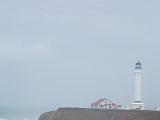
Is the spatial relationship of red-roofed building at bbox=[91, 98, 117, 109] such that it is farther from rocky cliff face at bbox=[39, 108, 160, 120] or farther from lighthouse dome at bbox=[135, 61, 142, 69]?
lighthouse dome at bbox=[135, 61, 142, 69]

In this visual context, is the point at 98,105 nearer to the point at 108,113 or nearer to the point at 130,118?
the point at 108,113

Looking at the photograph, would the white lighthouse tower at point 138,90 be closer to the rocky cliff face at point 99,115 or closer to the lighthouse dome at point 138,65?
the lighthouse dome at point 138,65

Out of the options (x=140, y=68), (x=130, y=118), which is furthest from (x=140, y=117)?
(x=140, y=68)

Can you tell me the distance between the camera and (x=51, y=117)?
67.6m

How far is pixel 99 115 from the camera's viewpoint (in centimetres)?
5775

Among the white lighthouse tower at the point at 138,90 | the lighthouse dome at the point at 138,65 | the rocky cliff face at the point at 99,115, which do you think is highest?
the lighthouse dome at the point at 138,65

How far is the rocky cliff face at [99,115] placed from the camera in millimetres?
50059

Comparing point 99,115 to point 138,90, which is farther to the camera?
point 138,90

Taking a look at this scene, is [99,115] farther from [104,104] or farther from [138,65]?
[138,65]

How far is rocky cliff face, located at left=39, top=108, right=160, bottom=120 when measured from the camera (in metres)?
50.1

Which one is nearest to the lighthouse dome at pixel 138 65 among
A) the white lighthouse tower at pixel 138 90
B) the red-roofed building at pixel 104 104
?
the white lighthouse tower at pixel 138 90

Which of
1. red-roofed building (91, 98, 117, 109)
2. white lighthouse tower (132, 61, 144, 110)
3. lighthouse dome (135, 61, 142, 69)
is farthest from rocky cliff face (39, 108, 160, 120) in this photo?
lighthouse dome (135, 61, 142, 69)

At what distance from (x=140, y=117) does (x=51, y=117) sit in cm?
2024

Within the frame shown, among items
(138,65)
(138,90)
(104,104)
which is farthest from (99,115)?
(138,65)
